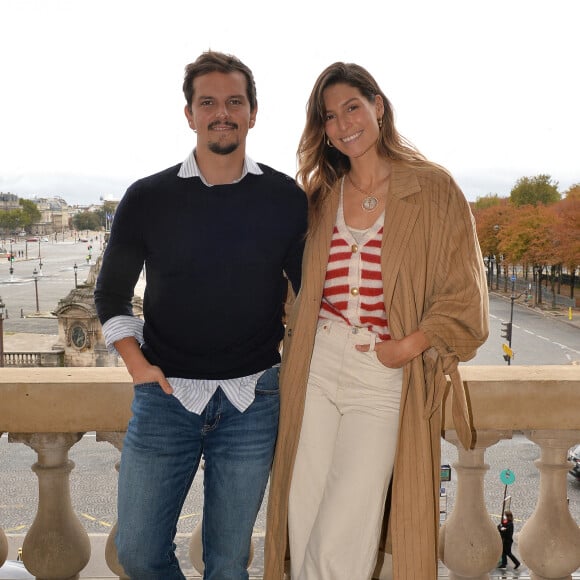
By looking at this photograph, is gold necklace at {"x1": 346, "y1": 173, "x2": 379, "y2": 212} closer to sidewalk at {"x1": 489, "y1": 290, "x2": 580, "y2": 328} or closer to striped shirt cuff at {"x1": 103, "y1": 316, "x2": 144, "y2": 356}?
striped shirt cuff at {"x1": 103, "y1": 316, "x2": 144, "y2": 356}

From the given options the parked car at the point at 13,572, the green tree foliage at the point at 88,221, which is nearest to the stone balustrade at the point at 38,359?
the parked car at the point at 13,572

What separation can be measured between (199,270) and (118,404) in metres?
0.70

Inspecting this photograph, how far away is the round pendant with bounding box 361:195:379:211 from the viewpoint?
2.58 m

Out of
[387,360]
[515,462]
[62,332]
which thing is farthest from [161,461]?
[62,332]

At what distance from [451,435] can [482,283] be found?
70cm

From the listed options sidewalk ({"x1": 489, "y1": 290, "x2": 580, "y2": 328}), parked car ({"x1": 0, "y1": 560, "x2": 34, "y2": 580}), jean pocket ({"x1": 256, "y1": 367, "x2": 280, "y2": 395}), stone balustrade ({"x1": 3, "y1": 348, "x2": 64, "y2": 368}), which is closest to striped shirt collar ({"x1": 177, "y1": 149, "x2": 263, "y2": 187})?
jean pocket ({"x1": 256, "y1": 367, "x2": 280, "y2": 395})

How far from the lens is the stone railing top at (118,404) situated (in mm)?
2658

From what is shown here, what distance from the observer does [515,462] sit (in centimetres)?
2688

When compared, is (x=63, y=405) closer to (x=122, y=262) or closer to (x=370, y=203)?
(x=122, y=262)

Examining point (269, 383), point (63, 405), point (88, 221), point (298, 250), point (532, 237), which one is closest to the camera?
point (269, 383)

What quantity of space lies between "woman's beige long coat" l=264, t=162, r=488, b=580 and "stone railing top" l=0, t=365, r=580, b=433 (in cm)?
26

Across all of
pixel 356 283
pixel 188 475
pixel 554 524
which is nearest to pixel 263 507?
pixel 554 524

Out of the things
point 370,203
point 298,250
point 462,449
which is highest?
point 370,203

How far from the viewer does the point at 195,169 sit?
2422mm
